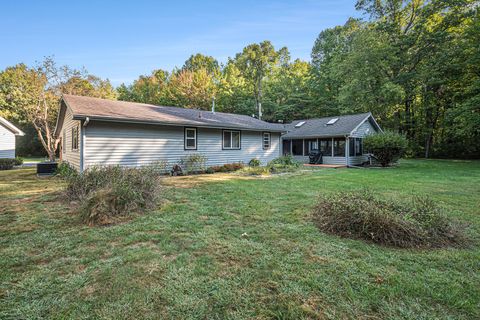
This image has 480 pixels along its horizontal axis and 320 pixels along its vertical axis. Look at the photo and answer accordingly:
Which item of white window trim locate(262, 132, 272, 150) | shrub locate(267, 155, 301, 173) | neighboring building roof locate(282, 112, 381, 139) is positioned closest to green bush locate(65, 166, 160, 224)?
shrub locate(267, 155, 301, 173)

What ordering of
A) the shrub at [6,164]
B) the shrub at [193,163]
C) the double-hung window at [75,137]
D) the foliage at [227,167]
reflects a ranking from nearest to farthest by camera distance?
the double-hung window at [75,137]
the shrub at [193,163]
the foliage at [227,167]
the shrub at [6,164]

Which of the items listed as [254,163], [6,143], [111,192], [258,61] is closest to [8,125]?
[6,143]

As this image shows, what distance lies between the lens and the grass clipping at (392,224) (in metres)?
3.07

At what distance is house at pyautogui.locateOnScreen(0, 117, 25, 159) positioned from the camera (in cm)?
1530

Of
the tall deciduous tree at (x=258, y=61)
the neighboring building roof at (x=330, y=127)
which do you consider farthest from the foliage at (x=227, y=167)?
the tall deciduous tree at (x=258, y=61)

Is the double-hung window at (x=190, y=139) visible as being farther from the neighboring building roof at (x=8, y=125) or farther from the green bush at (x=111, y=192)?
the neighboring building roof at (x=8, y=125)

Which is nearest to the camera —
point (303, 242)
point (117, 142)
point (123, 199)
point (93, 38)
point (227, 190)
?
point (303, 242)

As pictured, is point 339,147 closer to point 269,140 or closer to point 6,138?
point 269,140

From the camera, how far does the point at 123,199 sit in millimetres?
4359

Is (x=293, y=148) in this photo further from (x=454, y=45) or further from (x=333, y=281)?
(x=333, y=281)

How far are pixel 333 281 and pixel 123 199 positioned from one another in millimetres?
3792

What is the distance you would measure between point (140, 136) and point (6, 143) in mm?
13231

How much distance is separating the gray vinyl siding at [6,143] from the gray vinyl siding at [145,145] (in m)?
12.4

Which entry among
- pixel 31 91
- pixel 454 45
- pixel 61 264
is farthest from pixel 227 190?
pixel 454 45
